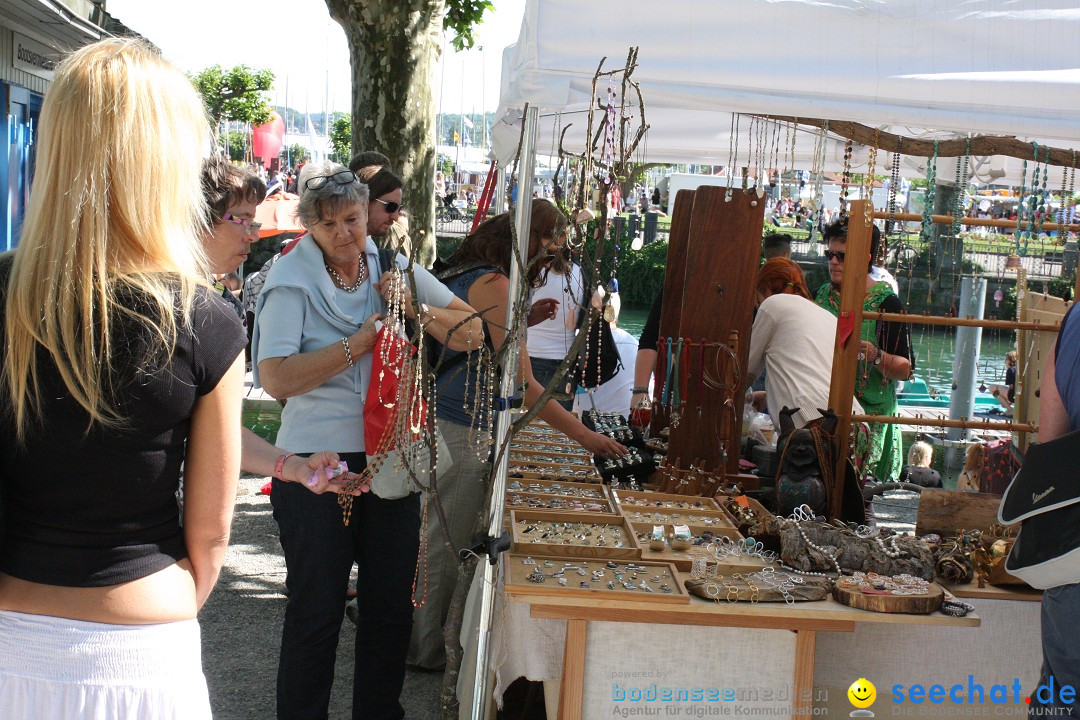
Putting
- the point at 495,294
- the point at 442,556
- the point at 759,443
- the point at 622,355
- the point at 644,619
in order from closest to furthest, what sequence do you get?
the point at 644,619
the point at 495,294
the point at 442,556
the point at 759,443
the point at 622,355

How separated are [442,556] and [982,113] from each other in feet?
7.08

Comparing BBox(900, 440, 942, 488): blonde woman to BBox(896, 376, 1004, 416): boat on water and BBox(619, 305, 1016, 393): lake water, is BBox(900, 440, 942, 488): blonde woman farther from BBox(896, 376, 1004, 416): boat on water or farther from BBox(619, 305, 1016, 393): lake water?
BBox(896, 376, 1004, 416): boat on water

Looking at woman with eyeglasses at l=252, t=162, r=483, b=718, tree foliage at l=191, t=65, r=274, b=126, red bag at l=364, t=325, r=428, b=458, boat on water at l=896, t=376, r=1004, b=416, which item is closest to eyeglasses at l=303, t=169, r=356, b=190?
woman with eyeglasses at l=252, t=162, r=483, b=718

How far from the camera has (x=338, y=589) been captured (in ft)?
8.01

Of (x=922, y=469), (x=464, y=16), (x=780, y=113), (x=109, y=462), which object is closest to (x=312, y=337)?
(x=109, y=462)

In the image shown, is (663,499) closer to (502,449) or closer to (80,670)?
(502,449)

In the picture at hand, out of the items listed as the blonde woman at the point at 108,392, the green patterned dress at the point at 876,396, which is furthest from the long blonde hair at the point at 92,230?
the green patterned dress at the point at 876,396

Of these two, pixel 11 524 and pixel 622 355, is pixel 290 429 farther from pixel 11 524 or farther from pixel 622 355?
pixel 622 355

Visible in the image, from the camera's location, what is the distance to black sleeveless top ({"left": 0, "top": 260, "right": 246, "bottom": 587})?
48.8 inches

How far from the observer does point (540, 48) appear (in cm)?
261

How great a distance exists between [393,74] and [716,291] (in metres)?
3.17

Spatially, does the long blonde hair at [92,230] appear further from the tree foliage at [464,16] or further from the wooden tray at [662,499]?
the tree foliage at [464,16]

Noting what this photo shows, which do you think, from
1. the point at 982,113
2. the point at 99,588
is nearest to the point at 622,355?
the point at 982,113

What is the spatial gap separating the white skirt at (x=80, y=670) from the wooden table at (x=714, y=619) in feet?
3.33
